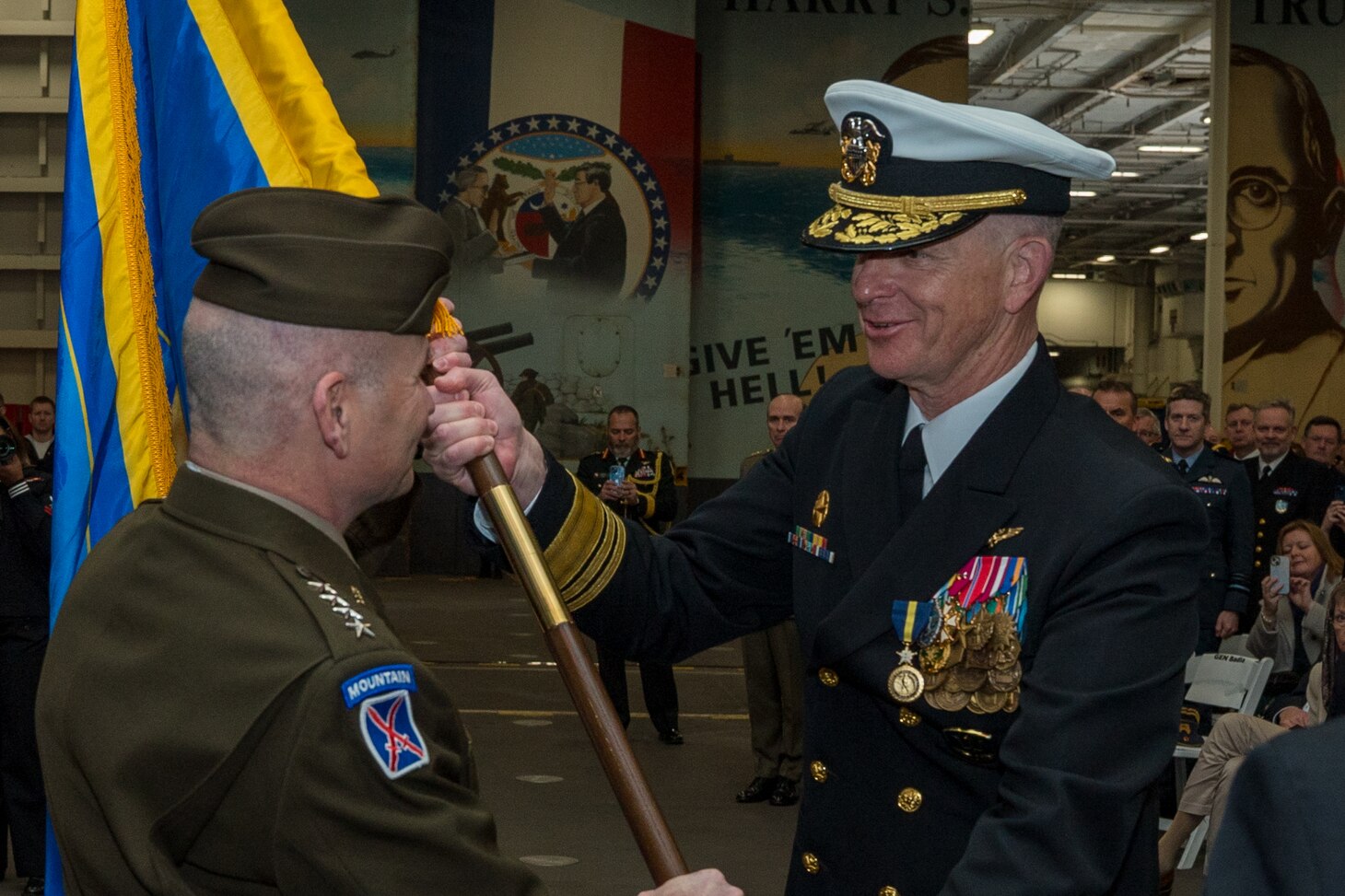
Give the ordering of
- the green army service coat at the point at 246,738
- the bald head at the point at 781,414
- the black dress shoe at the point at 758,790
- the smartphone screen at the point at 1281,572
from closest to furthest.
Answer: the green army service coat at the point at 246,738 < the black dress shoe at the point at 758,790 < the smartphone screen at the point at 1281,572 < the bald head at the point at 781,414

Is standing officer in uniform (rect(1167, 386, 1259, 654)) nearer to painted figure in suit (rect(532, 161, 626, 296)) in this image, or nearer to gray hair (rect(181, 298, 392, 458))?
gray hair (rect(181, 298, 392, 458))

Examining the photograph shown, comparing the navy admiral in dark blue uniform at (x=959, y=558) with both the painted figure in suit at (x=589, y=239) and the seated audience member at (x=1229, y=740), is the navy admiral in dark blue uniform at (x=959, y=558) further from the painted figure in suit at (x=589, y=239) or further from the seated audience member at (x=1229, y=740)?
the painted figure in suit at (x=589, y=239)

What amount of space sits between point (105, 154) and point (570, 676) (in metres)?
1.22

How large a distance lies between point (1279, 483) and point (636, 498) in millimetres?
3908

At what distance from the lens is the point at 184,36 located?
7.31ft

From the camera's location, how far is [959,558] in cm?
184

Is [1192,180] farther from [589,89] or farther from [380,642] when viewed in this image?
[380,642]

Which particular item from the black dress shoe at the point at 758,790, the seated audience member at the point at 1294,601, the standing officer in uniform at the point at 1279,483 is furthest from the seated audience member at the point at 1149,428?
the black dress shoe at the point at 758,790

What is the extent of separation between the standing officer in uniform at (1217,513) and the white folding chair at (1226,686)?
1.40 m

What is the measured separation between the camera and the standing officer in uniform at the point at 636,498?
7.61 meters

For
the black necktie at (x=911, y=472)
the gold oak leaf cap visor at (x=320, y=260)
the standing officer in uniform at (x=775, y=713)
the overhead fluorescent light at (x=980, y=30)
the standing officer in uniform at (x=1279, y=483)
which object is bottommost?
the standing officer in uniform at (x=775, y=713)

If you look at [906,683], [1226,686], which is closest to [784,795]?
[1226,686]

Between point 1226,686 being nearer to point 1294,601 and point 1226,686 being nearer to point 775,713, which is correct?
point 1294,601

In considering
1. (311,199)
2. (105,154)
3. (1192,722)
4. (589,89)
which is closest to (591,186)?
(589,89)
